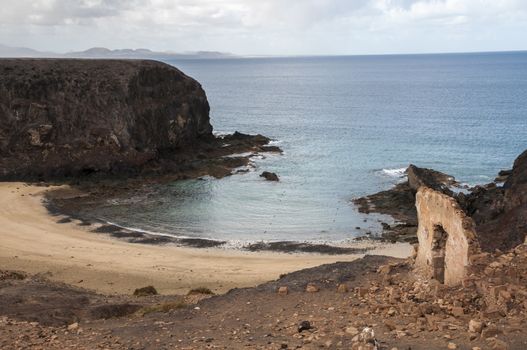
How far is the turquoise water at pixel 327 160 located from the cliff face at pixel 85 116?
23.4 ft

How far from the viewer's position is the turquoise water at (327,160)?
40.2 meters

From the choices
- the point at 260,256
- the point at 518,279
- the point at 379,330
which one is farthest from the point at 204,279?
the point at 518,279

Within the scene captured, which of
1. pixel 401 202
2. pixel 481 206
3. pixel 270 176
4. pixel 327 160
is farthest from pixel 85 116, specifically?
pixel 481 206

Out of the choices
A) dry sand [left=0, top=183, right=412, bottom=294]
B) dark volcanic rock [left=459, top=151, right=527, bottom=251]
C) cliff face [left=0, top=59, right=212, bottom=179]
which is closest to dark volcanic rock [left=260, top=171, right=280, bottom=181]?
cliff face [left=0, top=59, right=212, bottom=179]

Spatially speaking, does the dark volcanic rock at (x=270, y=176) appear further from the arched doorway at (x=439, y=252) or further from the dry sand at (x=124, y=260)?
the arched doorway at (x=439, y=252)

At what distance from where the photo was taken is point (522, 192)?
32062 millimetres

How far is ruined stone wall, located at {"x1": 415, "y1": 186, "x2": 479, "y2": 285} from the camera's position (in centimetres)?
1636

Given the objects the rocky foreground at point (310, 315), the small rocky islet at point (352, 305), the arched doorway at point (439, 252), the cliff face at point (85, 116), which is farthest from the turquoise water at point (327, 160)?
the arched doorway at point (439, 252)

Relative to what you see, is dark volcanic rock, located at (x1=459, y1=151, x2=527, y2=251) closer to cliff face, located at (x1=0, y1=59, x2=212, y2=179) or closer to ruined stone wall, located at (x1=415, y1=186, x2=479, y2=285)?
ruined stone wall, located at (x1=415, y1=186, x2=479, y2=285)

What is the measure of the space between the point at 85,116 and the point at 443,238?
41.4 metres

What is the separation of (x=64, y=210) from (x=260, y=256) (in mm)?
16440

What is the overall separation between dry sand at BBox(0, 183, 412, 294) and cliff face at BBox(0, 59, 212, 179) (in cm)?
1207

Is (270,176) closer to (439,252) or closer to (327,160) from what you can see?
(327,160)

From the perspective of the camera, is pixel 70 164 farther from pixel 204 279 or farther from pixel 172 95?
pixel 204 279
